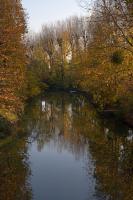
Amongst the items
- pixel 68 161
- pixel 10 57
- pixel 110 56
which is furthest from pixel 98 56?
pixel 68 161

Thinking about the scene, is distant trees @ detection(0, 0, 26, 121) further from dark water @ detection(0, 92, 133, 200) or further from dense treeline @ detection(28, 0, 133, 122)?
dense treeline @ detection(28, 0, 133, 122)

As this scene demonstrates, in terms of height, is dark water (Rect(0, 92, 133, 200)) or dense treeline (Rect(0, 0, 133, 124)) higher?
dense treeline (Rect(0, 0, 133, 124))

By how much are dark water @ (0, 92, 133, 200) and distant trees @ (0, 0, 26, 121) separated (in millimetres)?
2730

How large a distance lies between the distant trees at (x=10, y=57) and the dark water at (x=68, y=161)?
8.96 ft

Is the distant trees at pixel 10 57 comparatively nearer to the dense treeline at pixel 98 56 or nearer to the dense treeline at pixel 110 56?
the dense treeline at pixel 98 56

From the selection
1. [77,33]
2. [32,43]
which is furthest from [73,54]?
[32,43]

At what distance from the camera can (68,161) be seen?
91.2ft

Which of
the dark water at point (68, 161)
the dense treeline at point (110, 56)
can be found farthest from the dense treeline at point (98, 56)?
the dark water at point (68, 161)

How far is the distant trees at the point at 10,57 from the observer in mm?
31470

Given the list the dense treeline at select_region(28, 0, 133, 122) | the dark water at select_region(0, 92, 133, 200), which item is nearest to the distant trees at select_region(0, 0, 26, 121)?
the dark water at select_region(0, 92, 133, 200)

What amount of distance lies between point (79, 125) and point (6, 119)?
9.72 meters

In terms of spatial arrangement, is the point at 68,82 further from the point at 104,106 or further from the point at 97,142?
the point at 97,142

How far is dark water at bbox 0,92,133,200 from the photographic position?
2078cm

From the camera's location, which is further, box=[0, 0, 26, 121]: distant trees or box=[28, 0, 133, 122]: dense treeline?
box=[28, 0, 133, 122]: dense treeline
